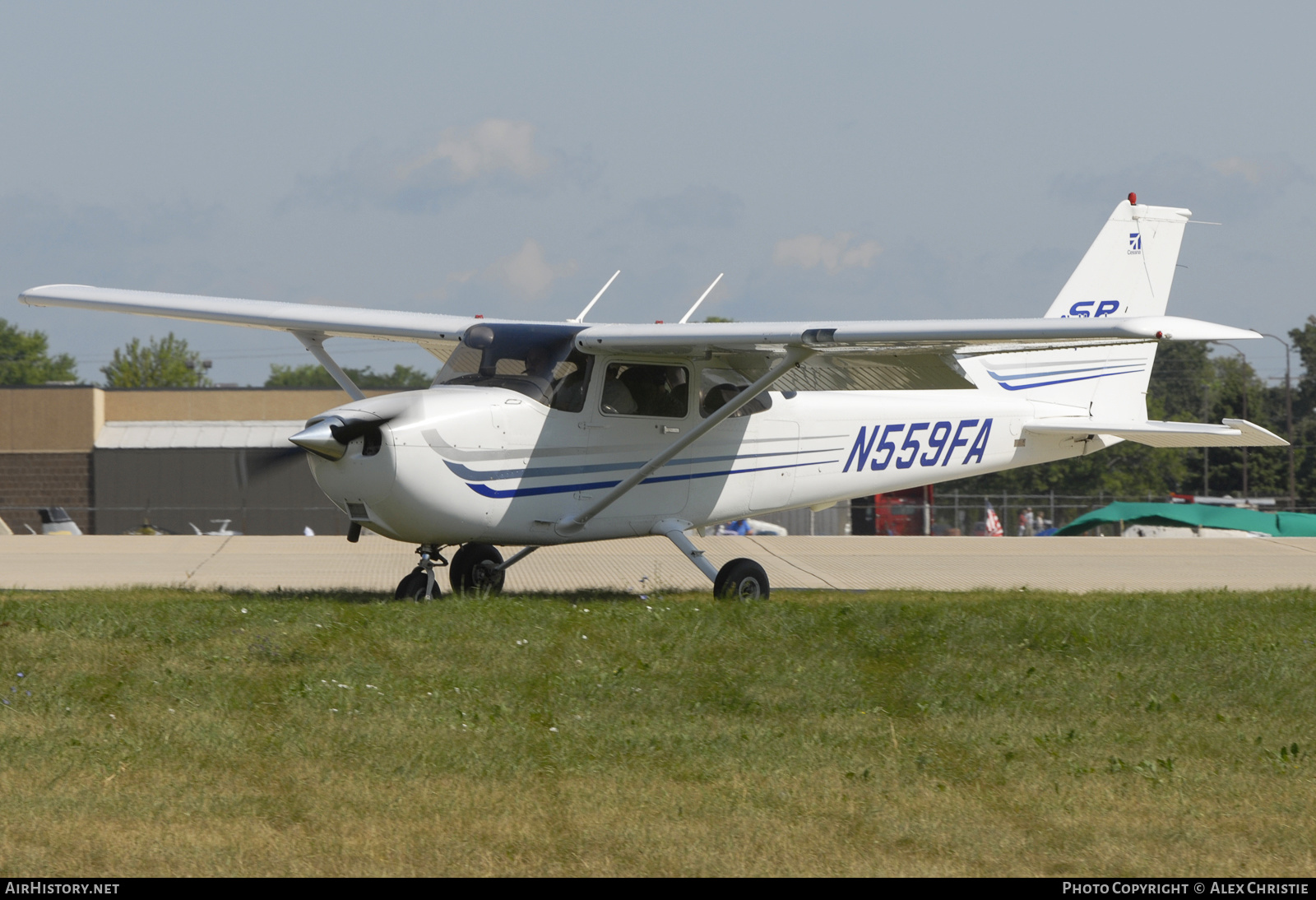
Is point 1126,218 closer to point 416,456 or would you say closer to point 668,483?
point 668,483

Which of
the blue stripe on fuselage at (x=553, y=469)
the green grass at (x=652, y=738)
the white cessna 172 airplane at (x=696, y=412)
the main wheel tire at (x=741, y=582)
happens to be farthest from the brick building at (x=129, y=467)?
the green grass at (x=652, y=738)

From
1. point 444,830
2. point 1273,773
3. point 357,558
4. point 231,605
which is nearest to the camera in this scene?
point 444,830

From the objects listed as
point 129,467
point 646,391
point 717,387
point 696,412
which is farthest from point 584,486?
point 129,467

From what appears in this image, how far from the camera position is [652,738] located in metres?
6.37

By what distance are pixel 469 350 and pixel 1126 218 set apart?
7.84 m

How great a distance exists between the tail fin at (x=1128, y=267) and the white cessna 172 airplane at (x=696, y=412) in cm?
2

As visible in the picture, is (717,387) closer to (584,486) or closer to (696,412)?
(696,412)

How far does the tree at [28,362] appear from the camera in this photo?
120 m

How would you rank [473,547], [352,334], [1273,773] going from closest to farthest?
[1273,773], [473,547], [352,334]

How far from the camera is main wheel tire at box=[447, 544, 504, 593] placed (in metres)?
11.6

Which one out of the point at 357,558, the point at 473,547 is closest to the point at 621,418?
the point at 473,547

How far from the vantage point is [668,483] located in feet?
37.4

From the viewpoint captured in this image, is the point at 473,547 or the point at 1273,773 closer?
the point at 1273,773

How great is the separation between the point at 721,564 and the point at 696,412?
552 centimetres
